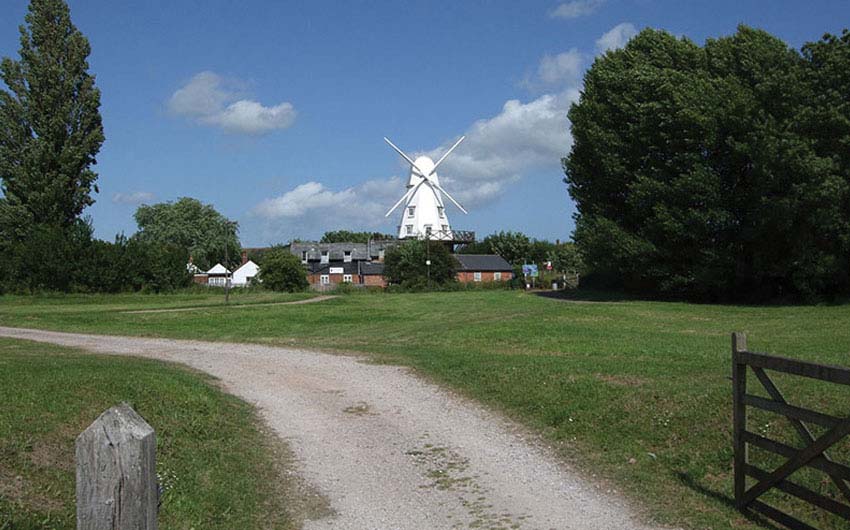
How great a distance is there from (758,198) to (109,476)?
145 ft

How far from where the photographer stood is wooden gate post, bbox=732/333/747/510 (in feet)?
26.3

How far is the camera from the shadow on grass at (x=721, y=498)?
7.57m

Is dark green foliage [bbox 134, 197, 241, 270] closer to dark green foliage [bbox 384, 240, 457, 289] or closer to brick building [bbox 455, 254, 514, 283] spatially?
brick building [bbox 455, 254, 514, 283]

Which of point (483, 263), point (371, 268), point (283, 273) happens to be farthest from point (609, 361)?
point (371, 268)

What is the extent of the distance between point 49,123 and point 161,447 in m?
55.1

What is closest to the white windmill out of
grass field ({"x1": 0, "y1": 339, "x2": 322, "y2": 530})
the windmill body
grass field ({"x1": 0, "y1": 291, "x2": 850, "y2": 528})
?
the windmill body

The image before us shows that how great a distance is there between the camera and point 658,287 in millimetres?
51438

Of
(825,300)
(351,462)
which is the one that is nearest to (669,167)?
(825,300)

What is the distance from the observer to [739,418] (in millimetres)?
8172

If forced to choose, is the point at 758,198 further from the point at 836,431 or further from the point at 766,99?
the point at 836,431

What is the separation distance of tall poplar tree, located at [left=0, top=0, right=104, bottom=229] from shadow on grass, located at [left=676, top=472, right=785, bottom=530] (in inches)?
2236

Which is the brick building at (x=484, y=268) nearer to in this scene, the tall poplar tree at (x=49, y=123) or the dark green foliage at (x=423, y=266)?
the dark green foliage at (x=423, y=266)

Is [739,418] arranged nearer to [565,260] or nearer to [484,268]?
[484,268]

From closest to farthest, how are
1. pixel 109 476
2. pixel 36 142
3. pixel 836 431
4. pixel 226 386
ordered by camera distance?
1. pixel 109 476
2. pixel 836 431
3. pixel 226 386
4. pixel 36 142
